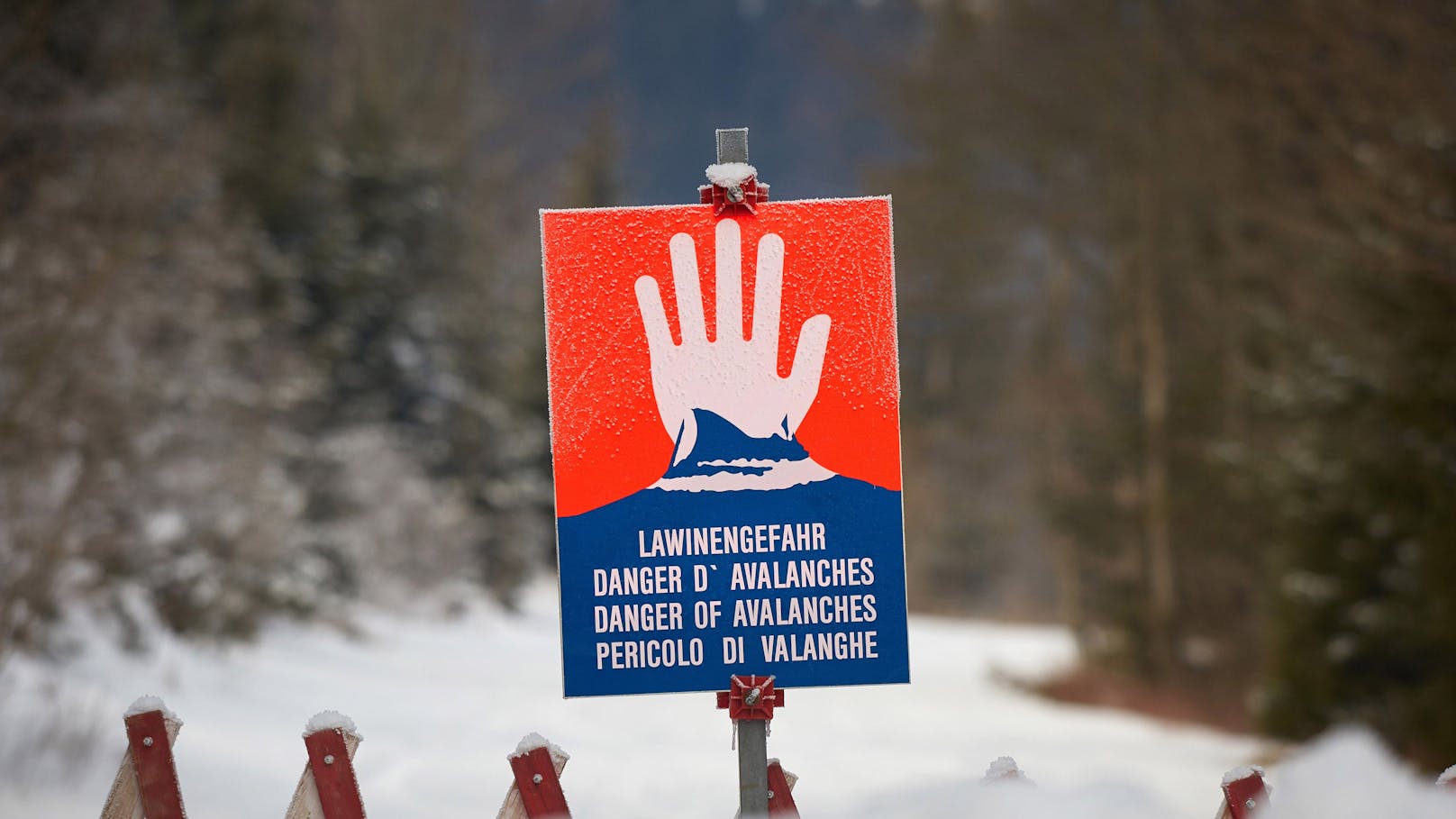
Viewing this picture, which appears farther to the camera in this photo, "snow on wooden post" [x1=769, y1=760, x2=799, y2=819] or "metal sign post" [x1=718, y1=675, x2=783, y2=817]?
"snow on wooden post" [x1=769, y1=760, x2=799, y2=819]

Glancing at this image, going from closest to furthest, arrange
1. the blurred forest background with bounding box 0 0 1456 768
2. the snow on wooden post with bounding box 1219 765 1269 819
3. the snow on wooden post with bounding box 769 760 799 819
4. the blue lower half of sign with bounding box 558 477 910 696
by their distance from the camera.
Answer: the snow on wooden post with bounding box 1219 765 1269 819 < the blue lower half of sign with bounding box 558 477 910 696 < the snow on wooden post with bounding box 769 760 799 819 < the blurred forest background with bounding box 0 0 1456 768

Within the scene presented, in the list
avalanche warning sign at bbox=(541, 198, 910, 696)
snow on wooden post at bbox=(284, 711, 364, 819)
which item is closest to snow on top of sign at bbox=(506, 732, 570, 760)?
avalanche warning sign at bbox=(541, 198, 910, 696)

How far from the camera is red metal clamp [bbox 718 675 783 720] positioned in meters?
2.92

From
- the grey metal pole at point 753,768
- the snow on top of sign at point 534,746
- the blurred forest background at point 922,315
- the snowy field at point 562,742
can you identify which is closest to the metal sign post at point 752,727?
the grey metal pole at point 753,768

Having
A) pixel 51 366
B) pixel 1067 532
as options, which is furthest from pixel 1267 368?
pixel 51 366

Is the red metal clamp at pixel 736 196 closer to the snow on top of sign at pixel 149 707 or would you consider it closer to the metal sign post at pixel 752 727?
the metal sign post at pixel 752 727

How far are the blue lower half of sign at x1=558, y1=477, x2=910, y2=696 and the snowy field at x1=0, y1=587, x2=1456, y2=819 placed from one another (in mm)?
362

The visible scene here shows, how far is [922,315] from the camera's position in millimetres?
31078

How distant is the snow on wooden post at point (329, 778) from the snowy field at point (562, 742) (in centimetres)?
104

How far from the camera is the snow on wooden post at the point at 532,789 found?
9.52 feet

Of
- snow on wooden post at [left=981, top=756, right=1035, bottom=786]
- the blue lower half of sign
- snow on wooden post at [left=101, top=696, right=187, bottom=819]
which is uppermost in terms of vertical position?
the blue lower half of sign

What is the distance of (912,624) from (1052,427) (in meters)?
5.75

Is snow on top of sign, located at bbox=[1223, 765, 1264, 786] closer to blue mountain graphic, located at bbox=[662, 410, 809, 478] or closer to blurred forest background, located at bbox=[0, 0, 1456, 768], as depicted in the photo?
blue mountain graphic, located at bbox=[662, 410, 809, 478]

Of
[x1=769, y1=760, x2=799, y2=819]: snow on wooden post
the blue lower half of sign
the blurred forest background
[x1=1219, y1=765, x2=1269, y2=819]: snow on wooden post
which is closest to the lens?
[x1=1219, y1=765, x2=1269, y2=819]: snow on wooden post
